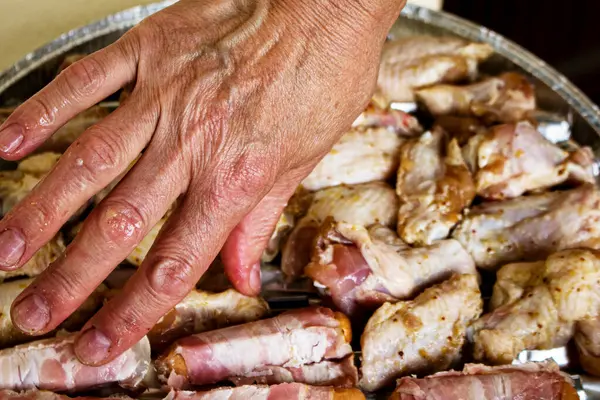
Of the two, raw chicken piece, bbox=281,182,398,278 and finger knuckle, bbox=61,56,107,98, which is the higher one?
finger knuckle, bbox=61,56,107,98

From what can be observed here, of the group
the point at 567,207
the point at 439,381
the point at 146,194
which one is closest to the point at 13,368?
the point at 146,194

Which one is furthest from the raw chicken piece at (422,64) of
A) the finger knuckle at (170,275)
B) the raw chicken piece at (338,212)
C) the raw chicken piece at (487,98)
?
the finger knuckle at (170,275)

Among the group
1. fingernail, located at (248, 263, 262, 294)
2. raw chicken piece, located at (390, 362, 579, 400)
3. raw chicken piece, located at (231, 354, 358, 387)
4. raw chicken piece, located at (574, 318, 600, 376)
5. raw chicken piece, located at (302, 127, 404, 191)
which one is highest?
raw chicken piece, located at (302, 127, 404, 191)

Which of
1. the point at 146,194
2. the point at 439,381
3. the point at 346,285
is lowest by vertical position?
the point at 439,381

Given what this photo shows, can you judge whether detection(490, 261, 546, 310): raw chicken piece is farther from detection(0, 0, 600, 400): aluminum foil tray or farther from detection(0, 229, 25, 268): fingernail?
detection(0, 229, 25, 268): fingernail

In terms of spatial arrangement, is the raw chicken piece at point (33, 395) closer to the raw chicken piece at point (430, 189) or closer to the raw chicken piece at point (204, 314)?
the raw chicken piece at point (204, 314)

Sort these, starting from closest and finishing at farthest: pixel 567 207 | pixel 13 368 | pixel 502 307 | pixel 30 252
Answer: pixel 30 252
pixel 13 368
pixel 502 307
pixel 567 207

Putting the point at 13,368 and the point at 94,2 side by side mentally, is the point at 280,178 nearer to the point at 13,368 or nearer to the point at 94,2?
the point at 13,368

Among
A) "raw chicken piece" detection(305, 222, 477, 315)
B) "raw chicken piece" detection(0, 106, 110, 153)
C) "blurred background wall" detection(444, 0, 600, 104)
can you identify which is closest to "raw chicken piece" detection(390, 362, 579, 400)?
"raw chicken piece" detection(305, 222, 477, 315)

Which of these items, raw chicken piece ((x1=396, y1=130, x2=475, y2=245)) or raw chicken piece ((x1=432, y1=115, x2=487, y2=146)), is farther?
raw chicken piece ((x1=432, y1=115, x2=487, y2=146))
